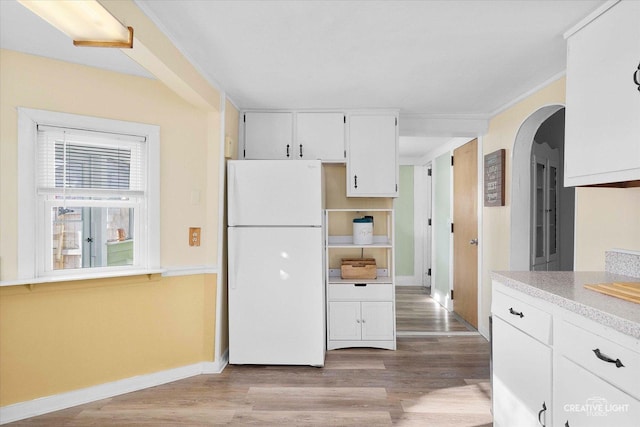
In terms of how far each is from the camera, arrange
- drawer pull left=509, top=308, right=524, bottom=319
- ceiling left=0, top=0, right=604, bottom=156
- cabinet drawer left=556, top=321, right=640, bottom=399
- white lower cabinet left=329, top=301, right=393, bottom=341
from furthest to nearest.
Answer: white lower cabinet left=329, top=301, right=393, bottom=341 < ceiling left=0, top=0, right=604, bottom=156 < drawer pull left=509, top=308, right=524, bottom=319 < cabinet drawer left=556, top=321, right=640, bottom=399

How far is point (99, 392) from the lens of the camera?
2561 millimetres

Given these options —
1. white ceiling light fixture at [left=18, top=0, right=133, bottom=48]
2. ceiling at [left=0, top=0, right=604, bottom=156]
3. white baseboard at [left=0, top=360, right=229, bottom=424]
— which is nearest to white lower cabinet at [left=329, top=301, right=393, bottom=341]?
white baseboard at [left=0, top=360, right=229, bottom=424]

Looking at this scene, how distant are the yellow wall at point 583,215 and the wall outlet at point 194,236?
2694 mm

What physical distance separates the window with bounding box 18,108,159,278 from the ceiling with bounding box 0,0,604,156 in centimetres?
47

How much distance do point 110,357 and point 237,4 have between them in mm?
2446

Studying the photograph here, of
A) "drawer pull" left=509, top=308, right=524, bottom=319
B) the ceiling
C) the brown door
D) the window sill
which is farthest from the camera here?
the brown door

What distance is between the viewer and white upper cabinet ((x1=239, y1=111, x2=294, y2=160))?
3578 mm

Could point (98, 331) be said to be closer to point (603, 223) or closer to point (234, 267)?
point (234, 267)

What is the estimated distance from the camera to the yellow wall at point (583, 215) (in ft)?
6.48

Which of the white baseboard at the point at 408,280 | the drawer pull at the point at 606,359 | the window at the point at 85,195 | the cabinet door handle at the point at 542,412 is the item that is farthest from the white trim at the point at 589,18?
the white baseboard at the point at 408,280

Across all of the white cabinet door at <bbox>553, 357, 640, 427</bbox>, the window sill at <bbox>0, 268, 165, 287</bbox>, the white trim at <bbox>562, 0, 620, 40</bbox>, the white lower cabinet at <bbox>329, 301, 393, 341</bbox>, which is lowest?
the white lower cabinet at <bbox>329, 301, 393, 341</bbox>

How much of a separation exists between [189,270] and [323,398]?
1.39m

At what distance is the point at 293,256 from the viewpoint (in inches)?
121

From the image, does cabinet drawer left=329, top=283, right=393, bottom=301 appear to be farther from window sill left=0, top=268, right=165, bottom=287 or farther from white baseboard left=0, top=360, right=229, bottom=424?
window sill left=0, top=268, right=165, bottom=287
